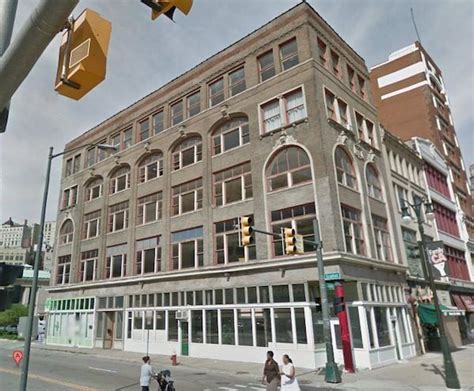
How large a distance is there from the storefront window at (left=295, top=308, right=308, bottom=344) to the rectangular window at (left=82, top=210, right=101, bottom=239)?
24609mm

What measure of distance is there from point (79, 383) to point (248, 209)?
1474 centimetres

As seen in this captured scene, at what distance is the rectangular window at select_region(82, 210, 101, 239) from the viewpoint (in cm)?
3949

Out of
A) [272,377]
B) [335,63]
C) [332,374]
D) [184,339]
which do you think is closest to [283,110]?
[335,63]

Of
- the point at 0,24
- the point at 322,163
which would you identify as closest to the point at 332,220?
A: the point at 322,163

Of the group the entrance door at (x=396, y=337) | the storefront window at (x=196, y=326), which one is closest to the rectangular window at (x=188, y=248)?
the storefront window at (x=196, y=326)

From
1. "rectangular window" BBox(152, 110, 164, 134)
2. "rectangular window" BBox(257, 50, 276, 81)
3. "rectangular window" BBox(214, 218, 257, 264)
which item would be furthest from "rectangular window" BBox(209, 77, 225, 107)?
"rectangular window" BBox(214, 218, 257, 264)

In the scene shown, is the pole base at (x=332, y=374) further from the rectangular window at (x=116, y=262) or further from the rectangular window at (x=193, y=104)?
the rectangular window at (x=193, y=104)

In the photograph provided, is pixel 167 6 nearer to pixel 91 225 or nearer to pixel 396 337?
pixel 396 337

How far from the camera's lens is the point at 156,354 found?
1127 inches

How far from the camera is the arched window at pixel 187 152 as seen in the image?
105 ft

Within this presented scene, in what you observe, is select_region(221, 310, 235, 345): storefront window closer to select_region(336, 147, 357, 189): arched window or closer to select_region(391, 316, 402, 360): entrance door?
select_region(391, 316, 402, 360): entrance door

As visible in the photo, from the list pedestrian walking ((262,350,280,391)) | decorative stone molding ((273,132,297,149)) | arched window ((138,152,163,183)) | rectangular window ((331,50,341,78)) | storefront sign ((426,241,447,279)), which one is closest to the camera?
pedestrian walking ((262,350,280,391))

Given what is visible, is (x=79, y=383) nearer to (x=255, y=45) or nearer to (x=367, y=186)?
(x=367, y=186)

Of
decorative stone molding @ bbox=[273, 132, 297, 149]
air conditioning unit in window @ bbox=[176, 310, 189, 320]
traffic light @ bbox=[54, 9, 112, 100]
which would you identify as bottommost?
air conditioning unit in window @ bbox=[176, 310, 189, 320]
